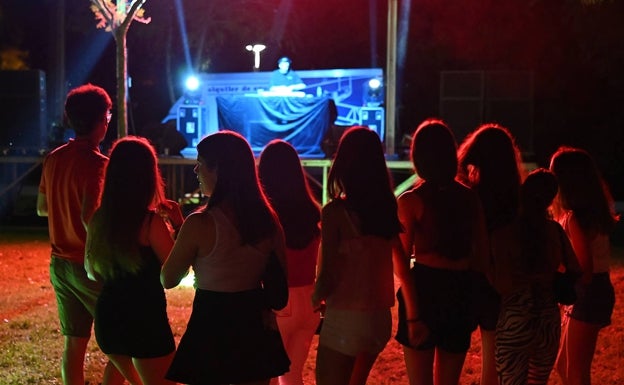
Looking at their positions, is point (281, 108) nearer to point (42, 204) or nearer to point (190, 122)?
point (190, 122)

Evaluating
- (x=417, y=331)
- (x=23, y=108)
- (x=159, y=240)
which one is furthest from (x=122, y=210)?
(x=23, y=108)

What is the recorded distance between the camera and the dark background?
21.5m

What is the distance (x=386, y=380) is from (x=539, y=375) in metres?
1.51

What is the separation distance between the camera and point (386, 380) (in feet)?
16.0

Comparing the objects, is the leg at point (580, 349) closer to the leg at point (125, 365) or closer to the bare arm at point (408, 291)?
the bare arm at point (408, 291)

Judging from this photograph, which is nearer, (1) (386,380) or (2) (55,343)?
(1) (386,380)

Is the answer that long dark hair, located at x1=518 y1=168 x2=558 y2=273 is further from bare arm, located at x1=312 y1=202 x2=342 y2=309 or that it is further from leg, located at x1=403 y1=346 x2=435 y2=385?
bare arm, located at x1=312 y1=202 x2=342 y2=309

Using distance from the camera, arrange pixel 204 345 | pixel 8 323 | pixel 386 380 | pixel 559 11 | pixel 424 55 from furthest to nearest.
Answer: pixel 424 55 < pixel 559 11 < pixel 8 323 < pixel 386 380 < pixel 204 345

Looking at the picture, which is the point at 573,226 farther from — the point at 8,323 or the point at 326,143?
the point at 326,143

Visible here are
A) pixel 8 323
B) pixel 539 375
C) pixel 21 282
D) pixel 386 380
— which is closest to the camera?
pixel 539 375

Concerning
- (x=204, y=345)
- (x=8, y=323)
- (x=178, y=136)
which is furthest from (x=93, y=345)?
(x=178, y=136)

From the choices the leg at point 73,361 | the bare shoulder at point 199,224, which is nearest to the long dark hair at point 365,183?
the bare shoulder at point 199,224

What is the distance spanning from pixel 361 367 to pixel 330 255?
0.57 meters

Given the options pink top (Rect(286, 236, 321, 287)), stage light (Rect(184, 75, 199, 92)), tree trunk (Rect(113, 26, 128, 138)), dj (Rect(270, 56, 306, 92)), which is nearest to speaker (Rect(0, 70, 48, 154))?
stage light (Rect(184, 75, 199, 92))
